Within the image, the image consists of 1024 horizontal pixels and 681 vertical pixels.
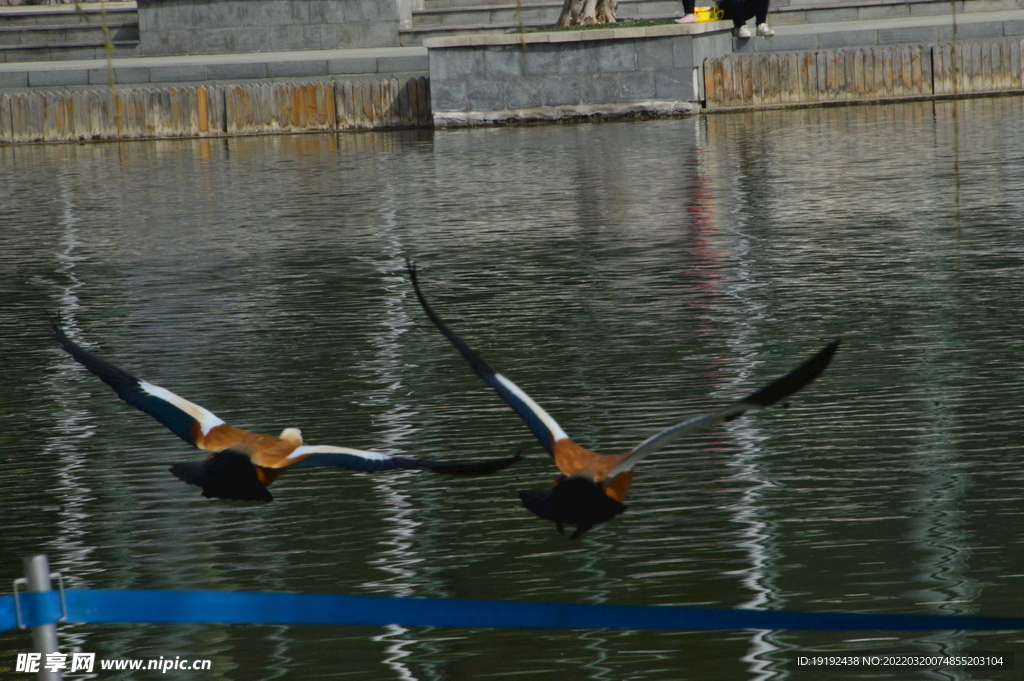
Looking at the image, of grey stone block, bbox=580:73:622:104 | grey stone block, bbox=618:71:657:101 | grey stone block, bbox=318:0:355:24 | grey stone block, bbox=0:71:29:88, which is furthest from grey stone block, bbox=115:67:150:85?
grey stone block, bbox=618:71:657:101

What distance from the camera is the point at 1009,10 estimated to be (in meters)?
24.6

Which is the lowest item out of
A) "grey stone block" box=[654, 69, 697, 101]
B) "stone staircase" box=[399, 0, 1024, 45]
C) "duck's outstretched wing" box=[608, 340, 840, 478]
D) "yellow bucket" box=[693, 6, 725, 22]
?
"duck's outstretched wing" box=[608, 340, 840, 478]

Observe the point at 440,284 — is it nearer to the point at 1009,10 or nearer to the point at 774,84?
the point at 774,84

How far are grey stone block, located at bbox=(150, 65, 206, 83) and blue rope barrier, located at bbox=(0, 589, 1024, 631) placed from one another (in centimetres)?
2141

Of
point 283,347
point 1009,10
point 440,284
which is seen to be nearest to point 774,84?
point 1009,10

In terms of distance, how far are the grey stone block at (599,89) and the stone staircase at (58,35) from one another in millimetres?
9086

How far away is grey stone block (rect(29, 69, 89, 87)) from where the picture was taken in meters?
22.9

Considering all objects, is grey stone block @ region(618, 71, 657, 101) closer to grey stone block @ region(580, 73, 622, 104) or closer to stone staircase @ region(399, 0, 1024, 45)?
grey stone block @ region(580, 73, 622, 104)

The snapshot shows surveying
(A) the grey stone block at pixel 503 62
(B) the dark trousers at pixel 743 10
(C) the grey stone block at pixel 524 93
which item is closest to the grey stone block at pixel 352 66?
(A) the grey stone block at pixel 503 62

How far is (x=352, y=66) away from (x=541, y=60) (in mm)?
3336

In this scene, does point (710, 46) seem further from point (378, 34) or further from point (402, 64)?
point (378, 34)

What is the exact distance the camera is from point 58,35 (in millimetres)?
25984

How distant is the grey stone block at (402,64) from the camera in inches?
899

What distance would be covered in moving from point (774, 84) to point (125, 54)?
460 inches
